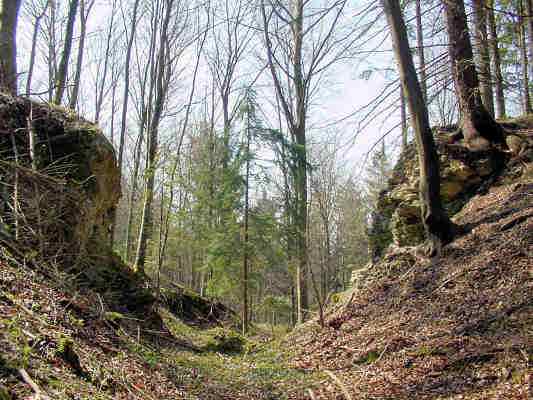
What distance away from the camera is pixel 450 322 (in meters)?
5.54

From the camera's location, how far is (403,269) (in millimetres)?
8461

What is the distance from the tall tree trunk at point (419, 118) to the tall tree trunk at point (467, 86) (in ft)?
2.81

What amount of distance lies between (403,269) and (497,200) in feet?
7.62

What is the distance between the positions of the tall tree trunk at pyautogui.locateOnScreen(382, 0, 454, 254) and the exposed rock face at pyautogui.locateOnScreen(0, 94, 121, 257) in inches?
228

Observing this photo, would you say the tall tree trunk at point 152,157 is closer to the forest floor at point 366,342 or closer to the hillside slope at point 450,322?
the forest floor at point 366,342

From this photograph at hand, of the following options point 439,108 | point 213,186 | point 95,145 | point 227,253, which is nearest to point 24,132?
point 95,145

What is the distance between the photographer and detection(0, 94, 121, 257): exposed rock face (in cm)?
618

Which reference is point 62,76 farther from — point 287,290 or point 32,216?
point 287,290

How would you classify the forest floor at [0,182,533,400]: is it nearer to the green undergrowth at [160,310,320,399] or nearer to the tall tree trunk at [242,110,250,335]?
the green undergrowth at [160,310,320,399]

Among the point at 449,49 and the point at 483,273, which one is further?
the point at 449,49

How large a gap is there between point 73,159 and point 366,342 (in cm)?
648

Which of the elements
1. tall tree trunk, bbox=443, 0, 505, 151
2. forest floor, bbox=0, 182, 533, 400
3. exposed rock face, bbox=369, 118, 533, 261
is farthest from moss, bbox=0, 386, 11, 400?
exposed rock face, bbox=369, 118, 533, 261

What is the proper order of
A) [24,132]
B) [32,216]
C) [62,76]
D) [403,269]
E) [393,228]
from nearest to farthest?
[32,216]
[24,132]
[403,269]
[393,228]
[62,76]

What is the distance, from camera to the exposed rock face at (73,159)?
618cm
